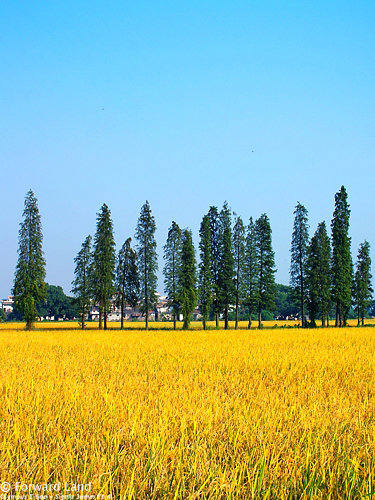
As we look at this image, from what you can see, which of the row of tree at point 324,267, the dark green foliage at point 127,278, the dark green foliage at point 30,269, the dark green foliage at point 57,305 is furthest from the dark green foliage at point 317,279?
the dark green foliage at point 57,305

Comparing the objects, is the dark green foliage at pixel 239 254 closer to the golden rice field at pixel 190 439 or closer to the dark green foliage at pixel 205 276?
the dark green foliage at pixel 205 276

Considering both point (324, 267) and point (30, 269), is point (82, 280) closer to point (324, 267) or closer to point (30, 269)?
point (30, 269)

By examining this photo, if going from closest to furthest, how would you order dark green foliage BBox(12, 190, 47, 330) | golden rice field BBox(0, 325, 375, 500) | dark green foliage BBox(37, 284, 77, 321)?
golden rice field BBox(0, 325, 375, 500) → dark green foliage BBox(12, 190, 47, 330) → dark green foliage BBox(37, 284, 77, 321)

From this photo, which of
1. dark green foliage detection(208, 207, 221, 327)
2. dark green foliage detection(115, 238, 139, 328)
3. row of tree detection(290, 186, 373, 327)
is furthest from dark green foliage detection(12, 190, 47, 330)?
row of tree detection(290, 186, 373, 327)

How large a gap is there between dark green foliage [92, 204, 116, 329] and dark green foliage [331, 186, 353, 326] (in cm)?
3490

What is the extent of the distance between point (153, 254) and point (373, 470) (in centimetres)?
6443

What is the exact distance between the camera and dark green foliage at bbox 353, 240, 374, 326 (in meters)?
86.1

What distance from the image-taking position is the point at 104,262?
227ft

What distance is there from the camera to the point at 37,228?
2566 inches

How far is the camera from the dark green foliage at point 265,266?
73312 mm

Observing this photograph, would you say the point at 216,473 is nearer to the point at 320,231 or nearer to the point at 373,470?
the point at 373,470

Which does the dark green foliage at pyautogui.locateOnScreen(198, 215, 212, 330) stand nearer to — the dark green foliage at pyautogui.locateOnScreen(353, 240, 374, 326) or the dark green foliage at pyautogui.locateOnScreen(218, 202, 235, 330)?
the dark green foliage at pyautogui.locateOnScreen(218, 202, 235, 330)

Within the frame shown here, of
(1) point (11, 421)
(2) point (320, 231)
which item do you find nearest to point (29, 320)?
(2) point (320, 231)

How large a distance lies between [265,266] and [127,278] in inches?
916
